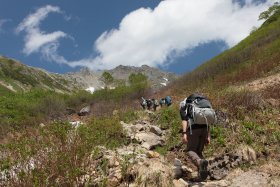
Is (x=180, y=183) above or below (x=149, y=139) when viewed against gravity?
below

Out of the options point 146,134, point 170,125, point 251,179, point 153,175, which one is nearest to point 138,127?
point 146,134

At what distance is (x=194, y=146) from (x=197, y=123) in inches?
18.9

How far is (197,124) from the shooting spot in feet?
22.5

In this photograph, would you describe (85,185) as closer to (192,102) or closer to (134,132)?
(192,102)

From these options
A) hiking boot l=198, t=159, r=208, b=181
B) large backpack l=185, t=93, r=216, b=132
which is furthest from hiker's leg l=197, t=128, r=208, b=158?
hiking boot l=198, t=159, r=208, b=181

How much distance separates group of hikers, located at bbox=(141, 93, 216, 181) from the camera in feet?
22.2

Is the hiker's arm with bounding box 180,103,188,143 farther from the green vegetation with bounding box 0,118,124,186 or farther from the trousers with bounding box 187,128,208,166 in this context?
the green vegetation with bounding box 0,118,124,186

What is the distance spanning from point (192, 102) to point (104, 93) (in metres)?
34.2

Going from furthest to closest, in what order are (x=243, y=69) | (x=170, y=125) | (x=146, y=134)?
(x=243, y=69) < (x=170, y=125) < (x=146, y=134)

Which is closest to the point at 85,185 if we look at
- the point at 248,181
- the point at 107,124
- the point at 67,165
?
the point at 67,165

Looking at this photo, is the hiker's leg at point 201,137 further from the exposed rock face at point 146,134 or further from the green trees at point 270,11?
the green trees at point 270,11

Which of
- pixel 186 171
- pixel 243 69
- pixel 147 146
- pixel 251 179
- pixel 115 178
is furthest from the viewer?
pixel 243 69

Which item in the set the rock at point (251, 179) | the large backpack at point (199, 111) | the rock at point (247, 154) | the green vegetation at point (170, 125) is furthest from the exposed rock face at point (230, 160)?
the green vegetation at point (170, 125)

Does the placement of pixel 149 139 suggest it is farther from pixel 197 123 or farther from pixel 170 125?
pixel 197 123
